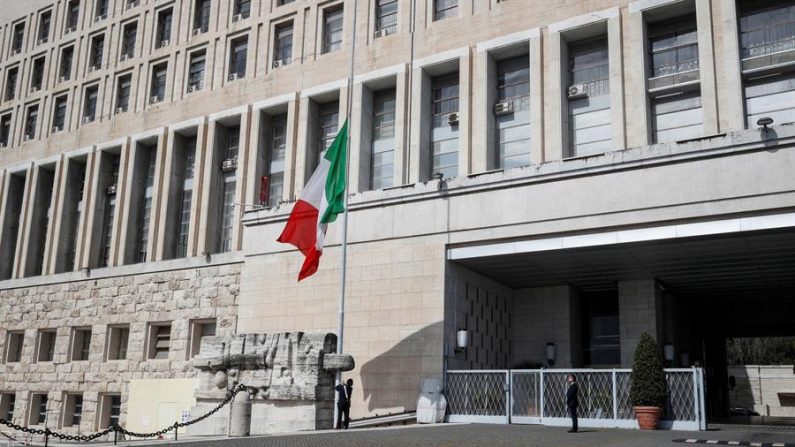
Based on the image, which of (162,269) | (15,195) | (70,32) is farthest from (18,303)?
(70,32)

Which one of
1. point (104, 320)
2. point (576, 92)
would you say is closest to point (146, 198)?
point (104, 320)

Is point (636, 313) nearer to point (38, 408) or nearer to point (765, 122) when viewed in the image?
point (765, 122)

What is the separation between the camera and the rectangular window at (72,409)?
34531mm

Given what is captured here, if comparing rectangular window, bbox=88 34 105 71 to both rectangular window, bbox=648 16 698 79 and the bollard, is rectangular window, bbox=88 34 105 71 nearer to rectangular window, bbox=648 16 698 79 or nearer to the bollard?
the bollard

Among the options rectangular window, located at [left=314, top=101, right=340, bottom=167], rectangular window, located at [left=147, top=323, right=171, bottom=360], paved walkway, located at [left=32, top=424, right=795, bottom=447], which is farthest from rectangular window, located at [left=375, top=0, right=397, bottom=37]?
paved walkway, located at [left=32, top=424, right=795, bottom=447]

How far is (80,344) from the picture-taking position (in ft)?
117

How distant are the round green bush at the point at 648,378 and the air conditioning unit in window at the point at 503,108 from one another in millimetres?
10926

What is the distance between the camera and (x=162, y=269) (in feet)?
109

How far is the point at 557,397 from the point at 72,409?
79.1 ft

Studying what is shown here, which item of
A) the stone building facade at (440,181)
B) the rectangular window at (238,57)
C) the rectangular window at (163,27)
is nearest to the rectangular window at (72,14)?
the stone building facade at (440,181)

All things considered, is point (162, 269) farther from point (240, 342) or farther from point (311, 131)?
point (240, 342)

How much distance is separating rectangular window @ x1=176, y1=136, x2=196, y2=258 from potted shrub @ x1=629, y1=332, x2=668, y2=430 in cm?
2176

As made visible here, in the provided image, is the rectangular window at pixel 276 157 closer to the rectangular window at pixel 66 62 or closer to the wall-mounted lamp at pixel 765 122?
the rectangular window at pixel 66 62

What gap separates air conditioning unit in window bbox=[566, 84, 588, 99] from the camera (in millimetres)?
26156
